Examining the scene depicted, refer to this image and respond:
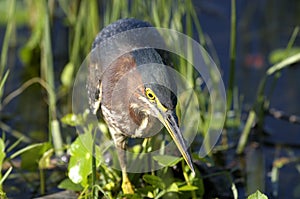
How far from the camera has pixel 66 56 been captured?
17.5ft

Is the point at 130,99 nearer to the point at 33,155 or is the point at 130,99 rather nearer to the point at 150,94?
the point at 150,94

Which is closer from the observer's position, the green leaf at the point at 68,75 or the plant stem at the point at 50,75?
the plant stem at the point at 50,75

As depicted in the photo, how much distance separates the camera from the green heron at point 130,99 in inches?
107

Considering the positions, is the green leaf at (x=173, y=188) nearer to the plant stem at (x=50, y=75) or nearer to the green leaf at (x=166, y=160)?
the green leaf at (x=166, y=160)

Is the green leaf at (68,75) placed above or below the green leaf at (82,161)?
above

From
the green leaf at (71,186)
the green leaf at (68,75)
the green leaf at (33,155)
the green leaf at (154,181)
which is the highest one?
the green leaf at (68,75)

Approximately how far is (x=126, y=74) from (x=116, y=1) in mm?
1010

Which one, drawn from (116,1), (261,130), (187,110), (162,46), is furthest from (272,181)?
(116,1)

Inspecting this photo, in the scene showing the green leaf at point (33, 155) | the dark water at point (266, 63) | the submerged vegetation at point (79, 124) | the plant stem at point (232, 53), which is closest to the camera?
the submerged vegetation at point (79, 124)

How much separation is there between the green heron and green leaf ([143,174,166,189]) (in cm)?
18

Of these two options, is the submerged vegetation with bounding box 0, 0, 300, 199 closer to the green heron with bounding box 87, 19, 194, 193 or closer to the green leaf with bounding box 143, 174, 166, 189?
the green leaf with bounding box 143, 174, 166, 189

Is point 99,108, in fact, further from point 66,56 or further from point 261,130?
point 66,56

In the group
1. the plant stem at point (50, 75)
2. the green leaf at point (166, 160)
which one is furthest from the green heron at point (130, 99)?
the plant stem at point (50, 75)

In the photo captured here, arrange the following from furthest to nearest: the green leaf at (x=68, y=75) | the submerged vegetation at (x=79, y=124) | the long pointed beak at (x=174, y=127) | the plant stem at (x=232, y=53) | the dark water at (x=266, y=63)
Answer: the green leaf at (x=68, y=75)
the dark water at (x=266, y=63)
the plant stem at (x=232, y=53)
the submerged vegetation at (x=79, y=124)
the long pointed beak at (x=174, y=127)
